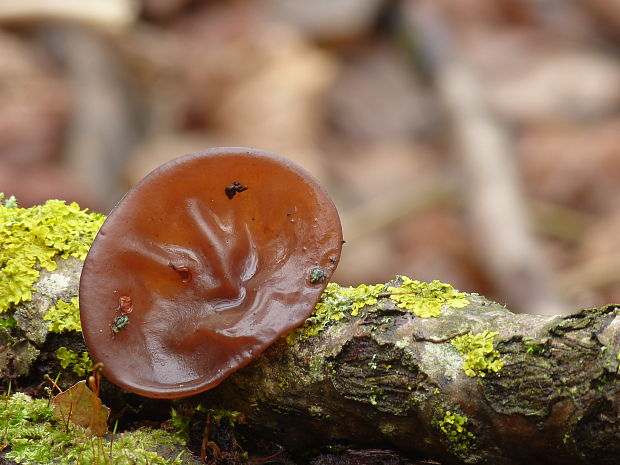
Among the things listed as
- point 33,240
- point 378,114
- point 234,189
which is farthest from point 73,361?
point 378,114

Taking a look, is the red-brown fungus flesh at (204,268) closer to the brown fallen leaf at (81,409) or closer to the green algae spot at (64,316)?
the brown fallen leaf at (81,409)

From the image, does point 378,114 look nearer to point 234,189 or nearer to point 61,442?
point 234,189

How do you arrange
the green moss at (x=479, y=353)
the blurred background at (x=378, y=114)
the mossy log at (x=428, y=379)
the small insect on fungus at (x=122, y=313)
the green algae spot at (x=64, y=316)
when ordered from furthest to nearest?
the blurred background at (x=378, y=114) → the green algae spot at (x=64, y=316) → the small insect on fungus at (x=122, y=313) → the green moss at (x=479, y=353) → the mossy log at (x=428, y=379)

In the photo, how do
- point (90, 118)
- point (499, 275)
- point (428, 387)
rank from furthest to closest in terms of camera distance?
point (90, 118) < point (499, 275) < point (428, 387)

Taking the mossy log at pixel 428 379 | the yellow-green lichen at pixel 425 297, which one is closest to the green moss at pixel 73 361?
the mossy log at pixel 428 379

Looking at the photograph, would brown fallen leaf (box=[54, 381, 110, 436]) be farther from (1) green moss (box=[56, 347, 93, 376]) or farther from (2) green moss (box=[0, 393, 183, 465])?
(1) green moss (box=[56, 347, 93, 376])

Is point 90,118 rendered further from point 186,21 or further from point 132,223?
point 132,223

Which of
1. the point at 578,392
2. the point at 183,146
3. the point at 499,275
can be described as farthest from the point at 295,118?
the point at 578,392
